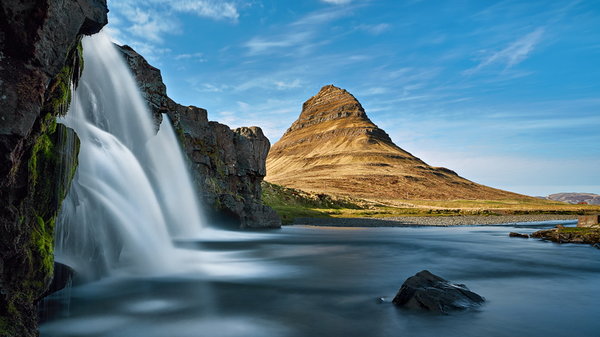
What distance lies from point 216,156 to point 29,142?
42.0m

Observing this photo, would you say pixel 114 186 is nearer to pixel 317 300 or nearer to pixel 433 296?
pixel 317 300

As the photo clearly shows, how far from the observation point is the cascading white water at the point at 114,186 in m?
14.3

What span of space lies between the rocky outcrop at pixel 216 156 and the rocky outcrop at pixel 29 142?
23.9 metres

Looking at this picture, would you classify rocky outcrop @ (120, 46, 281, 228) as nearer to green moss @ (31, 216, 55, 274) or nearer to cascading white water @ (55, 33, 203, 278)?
cascading white water @ (55, 33, 203, 278)

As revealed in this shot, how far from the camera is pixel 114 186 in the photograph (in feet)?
61.0

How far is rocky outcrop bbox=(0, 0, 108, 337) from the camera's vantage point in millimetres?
7594

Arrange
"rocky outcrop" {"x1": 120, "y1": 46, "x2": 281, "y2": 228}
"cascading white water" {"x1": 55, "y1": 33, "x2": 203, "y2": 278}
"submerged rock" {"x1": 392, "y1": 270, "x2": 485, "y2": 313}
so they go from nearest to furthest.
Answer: "submerged rock" {"x1": 392, "y1": 270, "x2": 485, "y2": 313} < "cascading white water" {"x1": 55, "y1": 33, "x2": 203, "y2": 278} < "rocky outcrop" {"x1": 120, "y1": 46, "x2": 281, "y2": 228}

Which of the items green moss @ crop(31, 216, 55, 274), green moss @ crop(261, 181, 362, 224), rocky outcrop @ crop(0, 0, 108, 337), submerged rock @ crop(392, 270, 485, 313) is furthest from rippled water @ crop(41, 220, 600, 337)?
green moss @ crop(261, 181, 362, 224)

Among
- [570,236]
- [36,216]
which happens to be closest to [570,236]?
[570,236]

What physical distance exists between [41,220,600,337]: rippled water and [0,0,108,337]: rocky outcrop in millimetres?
1617

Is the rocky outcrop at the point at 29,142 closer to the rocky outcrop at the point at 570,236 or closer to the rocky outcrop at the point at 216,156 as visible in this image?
the rocky outcrop at the point at 216,156

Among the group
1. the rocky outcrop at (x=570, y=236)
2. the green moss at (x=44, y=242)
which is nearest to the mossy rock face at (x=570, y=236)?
the rocky outcrop at (x=570, y=236)

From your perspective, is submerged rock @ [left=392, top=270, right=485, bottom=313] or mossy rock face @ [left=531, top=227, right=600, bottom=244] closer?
submerged rock @ [left=392, top=270, right=485, bottom=313]

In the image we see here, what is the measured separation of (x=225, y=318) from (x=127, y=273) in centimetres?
A: 719
